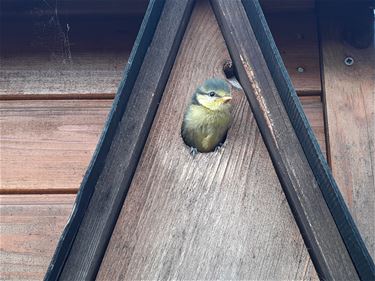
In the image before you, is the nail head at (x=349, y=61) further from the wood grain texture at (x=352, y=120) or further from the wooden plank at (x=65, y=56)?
the wooden plank at (x=65, y=56)

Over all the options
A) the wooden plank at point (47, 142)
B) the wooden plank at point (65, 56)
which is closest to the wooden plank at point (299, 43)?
the wooden plank at point (65, 56)

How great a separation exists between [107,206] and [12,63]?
826mm

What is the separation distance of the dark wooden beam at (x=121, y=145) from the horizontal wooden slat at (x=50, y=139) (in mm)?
472

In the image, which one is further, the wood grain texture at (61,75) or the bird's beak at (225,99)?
the wood grain texture at (61,75)

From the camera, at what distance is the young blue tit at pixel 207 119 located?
144cm

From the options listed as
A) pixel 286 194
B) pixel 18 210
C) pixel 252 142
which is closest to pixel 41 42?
pixel 18 210

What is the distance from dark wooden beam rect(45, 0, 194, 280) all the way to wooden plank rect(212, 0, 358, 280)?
0.13 metres

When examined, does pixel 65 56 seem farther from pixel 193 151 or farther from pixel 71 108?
pixel 193 151

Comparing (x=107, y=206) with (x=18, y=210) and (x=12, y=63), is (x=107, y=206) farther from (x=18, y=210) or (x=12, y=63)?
(x=12, y=63)

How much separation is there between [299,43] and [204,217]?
752 mm

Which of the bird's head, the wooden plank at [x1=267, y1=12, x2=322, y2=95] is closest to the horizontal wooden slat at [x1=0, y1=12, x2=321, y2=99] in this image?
the wooden plank at [x1=267, y1=12, x2=322, y2=95]

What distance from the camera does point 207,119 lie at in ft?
4.89

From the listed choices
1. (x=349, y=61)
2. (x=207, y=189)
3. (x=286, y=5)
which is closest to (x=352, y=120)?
(x=349, y=61)

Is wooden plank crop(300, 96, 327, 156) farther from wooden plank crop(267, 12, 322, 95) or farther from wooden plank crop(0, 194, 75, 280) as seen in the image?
wooden plank crop(0, 194, 75, 280)
